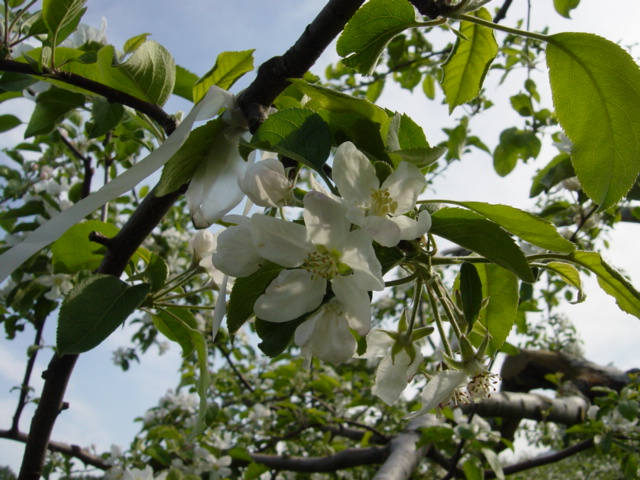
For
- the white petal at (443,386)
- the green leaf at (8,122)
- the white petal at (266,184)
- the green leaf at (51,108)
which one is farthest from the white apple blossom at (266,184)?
the green leaf at (8,122)

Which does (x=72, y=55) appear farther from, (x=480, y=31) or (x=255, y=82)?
(x=480, y=31)

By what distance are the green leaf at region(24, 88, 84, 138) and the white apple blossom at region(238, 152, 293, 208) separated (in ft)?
2.34

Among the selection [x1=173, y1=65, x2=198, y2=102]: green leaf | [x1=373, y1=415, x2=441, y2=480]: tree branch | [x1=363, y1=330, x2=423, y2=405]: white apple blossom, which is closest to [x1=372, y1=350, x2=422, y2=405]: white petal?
[x1=363, y1=330, x2=423, y2=405]: white apple blossom

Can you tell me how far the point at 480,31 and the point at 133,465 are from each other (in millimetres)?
2947

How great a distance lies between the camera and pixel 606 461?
18.4 feet

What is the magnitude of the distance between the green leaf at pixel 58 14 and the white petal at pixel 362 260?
0.68 metres

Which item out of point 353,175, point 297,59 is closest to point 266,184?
point 353,175

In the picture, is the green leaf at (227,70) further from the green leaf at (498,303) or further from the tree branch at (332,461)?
the tree branch at (332,461)

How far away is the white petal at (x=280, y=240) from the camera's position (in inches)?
23.4

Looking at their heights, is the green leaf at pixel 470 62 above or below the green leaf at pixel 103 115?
below

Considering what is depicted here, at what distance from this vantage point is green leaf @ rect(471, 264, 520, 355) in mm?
788

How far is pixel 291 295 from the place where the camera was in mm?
623

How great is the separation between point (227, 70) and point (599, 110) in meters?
0.58

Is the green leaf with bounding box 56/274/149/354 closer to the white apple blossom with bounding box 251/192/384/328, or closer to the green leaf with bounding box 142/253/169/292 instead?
the green leaf with bounding box 142/253/169/292
